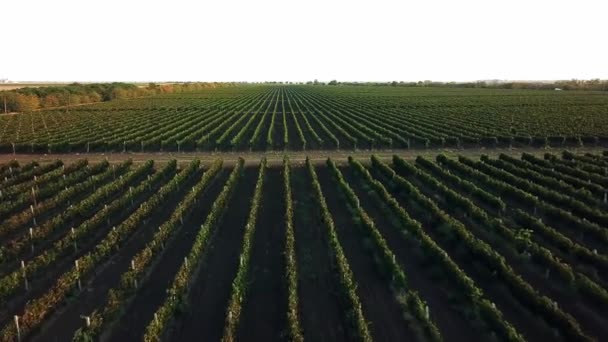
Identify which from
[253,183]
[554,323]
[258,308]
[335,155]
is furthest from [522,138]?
[258,308]

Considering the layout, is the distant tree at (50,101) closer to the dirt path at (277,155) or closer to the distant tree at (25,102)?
the distant tree at (25,102)

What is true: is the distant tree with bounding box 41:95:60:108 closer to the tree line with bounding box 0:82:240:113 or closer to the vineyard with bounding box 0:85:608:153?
the tree line with bounding box 0:82:240:113

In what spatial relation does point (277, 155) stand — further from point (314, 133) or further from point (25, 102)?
point (25, 102)

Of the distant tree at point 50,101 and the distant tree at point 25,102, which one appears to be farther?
the distant tree at point 50,101

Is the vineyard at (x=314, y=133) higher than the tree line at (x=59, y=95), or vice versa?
the tree line at (x=59, y=95)

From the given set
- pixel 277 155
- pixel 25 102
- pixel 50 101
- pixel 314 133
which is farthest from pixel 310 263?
pixel 50 101

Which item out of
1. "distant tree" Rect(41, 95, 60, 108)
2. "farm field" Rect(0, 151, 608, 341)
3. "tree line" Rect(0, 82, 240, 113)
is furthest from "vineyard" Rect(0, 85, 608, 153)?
"distant tree" Rect(41, 95, 60, 108)

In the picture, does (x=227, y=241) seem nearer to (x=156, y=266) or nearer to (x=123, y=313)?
(x=156, y=266)

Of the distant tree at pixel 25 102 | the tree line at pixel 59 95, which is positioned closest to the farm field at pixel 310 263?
the distant tree at pixel 25 102
